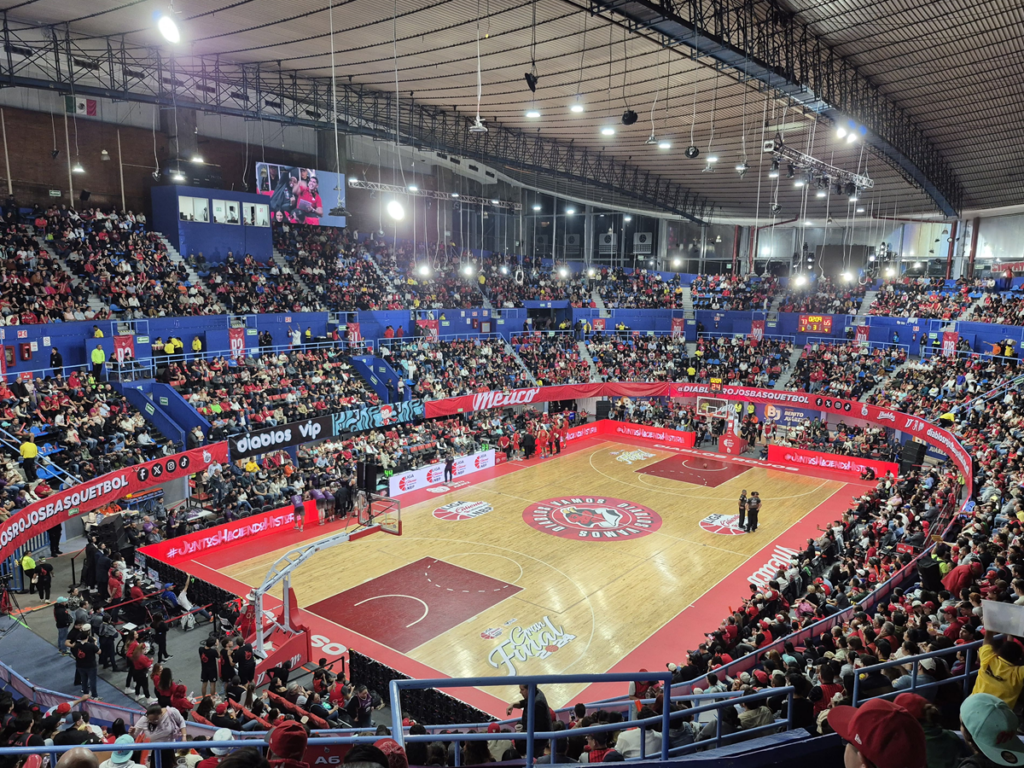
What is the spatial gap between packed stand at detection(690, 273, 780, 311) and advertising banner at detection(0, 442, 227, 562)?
32853mm

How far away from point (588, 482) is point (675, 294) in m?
23.0

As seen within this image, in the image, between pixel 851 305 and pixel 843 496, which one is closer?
pixel 843 496

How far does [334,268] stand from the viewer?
36406 millimetres

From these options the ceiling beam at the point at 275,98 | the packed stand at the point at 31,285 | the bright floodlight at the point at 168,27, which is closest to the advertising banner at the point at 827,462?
the ceiling beam at the point at 275,98

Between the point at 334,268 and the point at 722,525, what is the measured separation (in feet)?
78.1

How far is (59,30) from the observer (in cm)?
2209

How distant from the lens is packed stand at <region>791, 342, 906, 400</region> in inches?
1373

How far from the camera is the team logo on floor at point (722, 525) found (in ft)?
74.6

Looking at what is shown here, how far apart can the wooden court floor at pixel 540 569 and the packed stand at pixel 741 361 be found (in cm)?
1111

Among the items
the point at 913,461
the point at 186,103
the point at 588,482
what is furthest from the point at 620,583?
the point at 186,103

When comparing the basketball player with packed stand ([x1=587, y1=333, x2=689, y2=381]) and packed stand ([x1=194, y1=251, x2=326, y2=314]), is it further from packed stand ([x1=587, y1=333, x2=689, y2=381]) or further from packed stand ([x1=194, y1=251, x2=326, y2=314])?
→ packed stand ([x1=194, y1=251, x2=326, y2=314])

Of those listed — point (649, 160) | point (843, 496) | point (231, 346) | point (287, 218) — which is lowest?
point (843, 496)

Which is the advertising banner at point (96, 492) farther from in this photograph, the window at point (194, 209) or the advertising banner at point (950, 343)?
the advertising banner at point (950, 343)

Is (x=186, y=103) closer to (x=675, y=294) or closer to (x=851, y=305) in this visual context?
(x=675, y=294)
